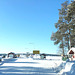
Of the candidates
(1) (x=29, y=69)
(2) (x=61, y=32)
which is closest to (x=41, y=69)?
(1) (x=29, y=69)

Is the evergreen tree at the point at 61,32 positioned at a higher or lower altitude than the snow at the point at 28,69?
higher

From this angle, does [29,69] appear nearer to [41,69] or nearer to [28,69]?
[28,69]

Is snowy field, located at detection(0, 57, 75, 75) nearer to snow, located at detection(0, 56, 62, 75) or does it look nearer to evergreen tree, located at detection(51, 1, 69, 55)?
snow, located at detection(0, 56, 62, 75)

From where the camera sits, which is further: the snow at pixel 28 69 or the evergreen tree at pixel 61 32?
the evergreen tree at pixel 61 32

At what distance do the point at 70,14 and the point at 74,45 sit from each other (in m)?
21.6

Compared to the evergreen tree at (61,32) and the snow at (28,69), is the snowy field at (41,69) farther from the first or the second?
the evergreen tree at (61,32)

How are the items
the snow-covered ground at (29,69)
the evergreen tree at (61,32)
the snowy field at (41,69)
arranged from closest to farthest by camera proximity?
the snowy field at (41,69) → the snow-covered ground at (29,69) → the evergreen tree at (61,32)

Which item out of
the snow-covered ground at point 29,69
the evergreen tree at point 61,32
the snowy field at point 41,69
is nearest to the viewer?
the snowy field at point 41,69

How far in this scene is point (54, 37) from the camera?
164ft

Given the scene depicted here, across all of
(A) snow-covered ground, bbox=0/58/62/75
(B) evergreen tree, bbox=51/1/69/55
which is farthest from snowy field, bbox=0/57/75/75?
(B) evergreen tree, bbox=51/1/69/55

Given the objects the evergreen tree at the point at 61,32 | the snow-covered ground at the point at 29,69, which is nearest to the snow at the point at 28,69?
the snow-covered ground at the point at 29,69

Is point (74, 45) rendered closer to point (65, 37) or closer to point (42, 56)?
point (65, 37)

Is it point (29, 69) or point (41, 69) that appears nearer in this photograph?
point (29, 69)

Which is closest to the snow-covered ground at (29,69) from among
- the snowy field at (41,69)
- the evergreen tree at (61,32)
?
the snowy field at (41,69)
